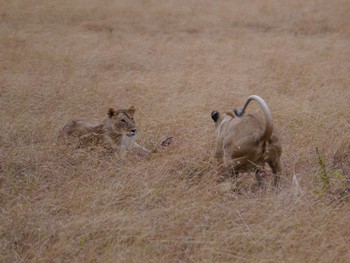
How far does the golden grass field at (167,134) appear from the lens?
11.6 feet

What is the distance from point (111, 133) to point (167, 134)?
2.05ft

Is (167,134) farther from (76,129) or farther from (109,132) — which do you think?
(76,129)

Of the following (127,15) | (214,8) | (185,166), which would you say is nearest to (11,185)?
(185,166)

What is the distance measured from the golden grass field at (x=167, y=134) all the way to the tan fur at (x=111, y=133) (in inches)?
11.0

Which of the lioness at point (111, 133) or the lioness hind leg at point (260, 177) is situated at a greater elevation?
the lioness hind leg at point (260, 177)

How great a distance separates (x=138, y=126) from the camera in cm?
642

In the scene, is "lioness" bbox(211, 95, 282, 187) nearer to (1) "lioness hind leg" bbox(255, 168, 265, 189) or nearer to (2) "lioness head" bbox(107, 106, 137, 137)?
(1) "lioness hind leg" bbox(255, 168, 265, 189)

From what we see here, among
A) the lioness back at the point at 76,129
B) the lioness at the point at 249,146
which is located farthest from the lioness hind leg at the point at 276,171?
the lioness back at the point at 76,129

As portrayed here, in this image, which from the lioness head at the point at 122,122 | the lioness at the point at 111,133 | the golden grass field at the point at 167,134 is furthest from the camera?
the lioness head at the point at 122,122

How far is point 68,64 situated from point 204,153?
15.2 ft

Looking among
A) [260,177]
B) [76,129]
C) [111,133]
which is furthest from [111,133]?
[260,177]

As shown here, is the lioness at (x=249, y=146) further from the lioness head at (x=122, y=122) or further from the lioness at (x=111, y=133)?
the lioness head at (x=122, y=122)

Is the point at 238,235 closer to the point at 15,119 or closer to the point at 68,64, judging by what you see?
the point at 15,119

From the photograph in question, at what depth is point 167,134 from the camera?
240 inches
